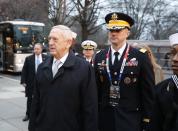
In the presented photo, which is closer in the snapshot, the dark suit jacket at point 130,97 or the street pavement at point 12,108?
the dark suit jacket at point 130,97

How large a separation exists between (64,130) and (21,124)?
17.4 ft

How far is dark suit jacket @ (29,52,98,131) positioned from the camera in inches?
157

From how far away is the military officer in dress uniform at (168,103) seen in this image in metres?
2.86

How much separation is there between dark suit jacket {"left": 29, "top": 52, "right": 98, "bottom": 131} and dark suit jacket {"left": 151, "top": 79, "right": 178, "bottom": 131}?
3.77ft

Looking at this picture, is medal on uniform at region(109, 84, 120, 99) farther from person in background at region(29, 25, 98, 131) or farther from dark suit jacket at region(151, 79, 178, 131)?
dark suit jacket at region(151, 79, 178, 131)

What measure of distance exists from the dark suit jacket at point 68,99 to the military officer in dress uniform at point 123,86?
446 millimetres

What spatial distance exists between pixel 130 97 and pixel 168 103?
1.59 m

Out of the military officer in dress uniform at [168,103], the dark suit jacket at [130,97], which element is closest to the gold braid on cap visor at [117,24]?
the dark suit jacket at [130,97]

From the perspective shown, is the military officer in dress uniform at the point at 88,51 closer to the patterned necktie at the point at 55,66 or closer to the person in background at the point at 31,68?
the person in background at the point at 31,68

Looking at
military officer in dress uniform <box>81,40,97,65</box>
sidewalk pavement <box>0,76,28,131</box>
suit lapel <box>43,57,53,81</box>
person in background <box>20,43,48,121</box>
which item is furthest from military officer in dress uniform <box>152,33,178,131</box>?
person in background <box>20,43,48,121</box>

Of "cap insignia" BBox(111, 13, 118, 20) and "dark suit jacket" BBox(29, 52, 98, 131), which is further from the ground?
"cap insignia" BBox(111, 13, 118, 20)

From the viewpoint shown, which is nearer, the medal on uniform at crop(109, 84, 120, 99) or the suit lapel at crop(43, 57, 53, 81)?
the suit lapel at crop(43, 57, 53, 81)

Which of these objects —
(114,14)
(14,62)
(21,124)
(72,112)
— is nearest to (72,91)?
(72,112)

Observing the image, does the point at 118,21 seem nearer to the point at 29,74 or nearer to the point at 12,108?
the point at 29,74
